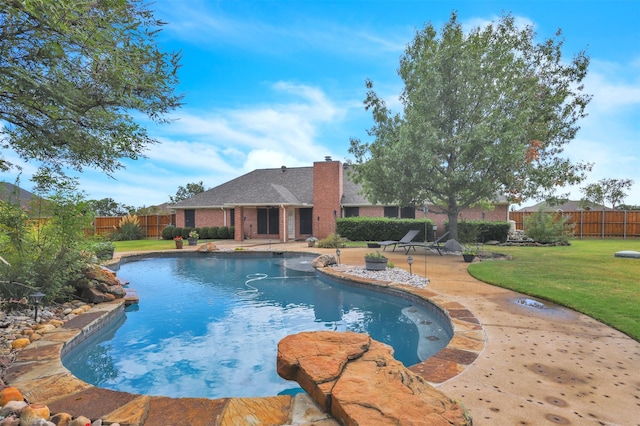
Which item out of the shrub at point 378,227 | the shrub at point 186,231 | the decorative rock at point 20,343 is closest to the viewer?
the decorative rock at point 20,343

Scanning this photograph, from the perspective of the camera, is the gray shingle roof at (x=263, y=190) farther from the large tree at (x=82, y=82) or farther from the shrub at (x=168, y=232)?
the large tree at (x=82, y=82)

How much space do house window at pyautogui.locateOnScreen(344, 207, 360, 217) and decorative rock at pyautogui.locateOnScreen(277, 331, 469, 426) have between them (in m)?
20.1

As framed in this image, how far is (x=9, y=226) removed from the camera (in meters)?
5.93

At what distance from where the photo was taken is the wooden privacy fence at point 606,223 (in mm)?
23578

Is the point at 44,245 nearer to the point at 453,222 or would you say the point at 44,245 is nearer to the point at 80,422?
the point at 80,422

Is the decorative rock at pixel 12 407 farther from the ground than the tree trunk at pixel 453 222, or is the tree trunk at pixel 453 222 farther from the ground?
the tree trunk at pixel 453 222

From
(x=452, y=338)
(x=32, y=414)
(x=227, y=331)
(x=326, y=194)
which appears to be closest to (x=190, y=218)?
(x=326, y=194)

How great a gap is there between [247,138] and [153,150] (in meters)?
16.7

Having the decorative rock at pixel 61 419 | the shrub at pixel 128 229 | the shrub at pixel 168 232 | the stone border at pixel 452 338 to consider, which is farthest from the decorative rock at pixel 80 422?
the shrub at pixel 128 229

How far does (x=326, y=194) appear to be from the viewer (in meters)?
22.3

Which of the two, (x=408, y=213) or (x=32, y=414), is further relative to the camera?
(x=408, y=213)

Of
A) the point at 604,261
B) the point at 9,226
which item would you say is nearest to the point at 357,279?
the point at 9,226

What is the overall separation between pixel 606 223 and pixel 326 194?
20.3 m

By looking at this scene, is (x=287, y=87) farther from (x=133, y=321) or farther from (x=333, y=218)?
(x=133, y=321)
